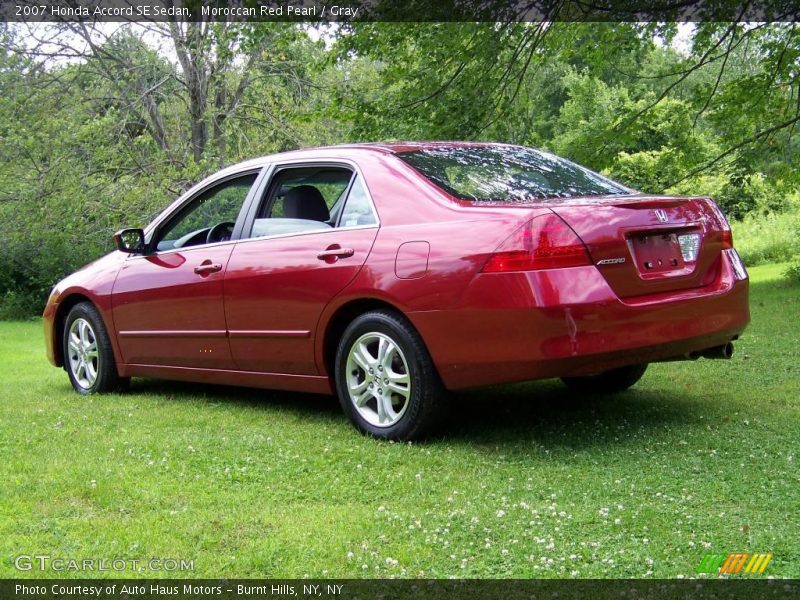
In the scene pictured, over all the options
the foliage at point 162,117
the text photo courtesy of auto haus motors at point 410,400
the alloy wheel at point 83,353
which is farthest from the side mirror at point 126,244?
the foliage at point 162,117

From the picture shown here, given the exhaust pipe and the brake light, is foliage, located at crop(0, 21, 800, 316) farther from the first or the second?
the exhaust pipe

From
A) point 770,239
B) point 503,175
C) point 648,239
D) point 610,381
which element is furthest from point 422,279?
point 770,239

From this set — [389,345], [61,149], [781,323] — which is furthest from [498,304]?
[61,149]

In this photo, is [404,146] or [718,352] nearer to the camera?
[718,352]

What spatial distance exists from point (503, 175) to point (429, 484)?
1.98 m

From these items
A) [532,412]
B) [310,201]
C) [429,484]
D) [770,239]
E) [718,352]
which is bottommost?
[770,239]

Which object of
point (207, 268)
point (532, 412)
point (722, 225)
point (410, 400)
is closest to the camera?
point (410, 400)

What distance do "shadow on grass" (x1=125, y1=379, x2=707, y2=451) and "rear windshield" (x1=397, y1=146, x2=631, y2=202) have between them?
1134 mm

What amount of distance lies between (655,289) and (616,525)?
1509 mm

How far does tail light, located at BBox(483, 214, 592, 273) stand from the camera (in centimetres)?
443

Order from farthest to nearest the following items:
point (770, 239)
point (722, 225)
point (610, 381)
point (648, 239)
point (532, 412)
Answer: point (770, 239) < point (610, 381) < point (532, 412) < point (722, 225) < point (648, 239)

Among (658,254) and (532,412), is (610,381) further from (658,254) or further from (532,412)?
(658,254)

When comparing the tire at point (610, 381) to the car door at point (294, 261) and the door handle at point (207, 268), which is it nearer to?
the car door at point (294, 261)

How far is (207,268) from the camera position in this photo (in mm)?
6098
